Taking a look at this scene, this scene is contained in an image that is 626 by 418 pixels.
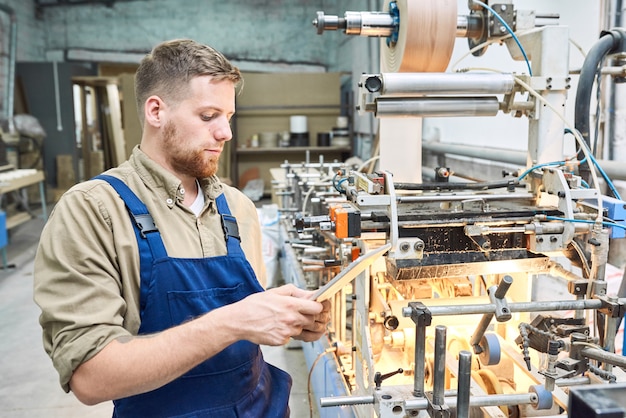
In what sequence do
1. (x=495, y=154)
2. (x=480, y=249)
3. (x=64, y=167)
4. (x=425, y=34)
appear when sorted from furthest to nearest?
(x=64, y=167), (x=495, y=154), (x=425, y=34), (x=480, y=249)

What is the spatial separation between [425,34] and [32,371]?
2.46 meters

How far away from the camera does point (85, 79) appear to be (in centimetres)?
704

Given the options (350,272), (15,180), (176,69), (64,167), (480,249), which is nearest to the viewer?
(350,272)

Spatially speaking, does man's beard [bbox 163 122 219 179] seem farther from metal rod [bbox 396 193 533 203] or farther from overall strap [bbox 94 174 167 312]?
metal rod [bbox 396 193 533 203]

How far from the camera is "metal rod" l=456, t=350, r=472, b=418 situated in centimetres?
84

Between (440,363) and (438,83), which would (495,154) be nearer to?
(438,83)

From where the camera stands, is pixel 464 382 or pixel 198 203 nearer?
pixel 464 382

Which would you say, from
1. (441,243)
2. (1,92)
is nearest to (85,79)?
(1,92)

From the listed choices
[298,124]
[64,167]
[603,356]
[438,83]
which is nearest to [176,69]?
[438,83]

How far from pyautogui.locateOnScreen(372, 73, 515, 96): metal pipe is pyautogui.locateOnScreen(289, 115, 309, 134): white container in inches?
214

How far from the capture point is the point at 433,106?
1354 mm

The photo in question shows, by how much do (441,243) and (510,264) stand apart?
0.59 feet

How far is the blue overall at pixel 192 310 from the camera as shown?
3.21ft

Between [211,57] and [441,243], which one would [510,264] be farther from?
[211,57]
